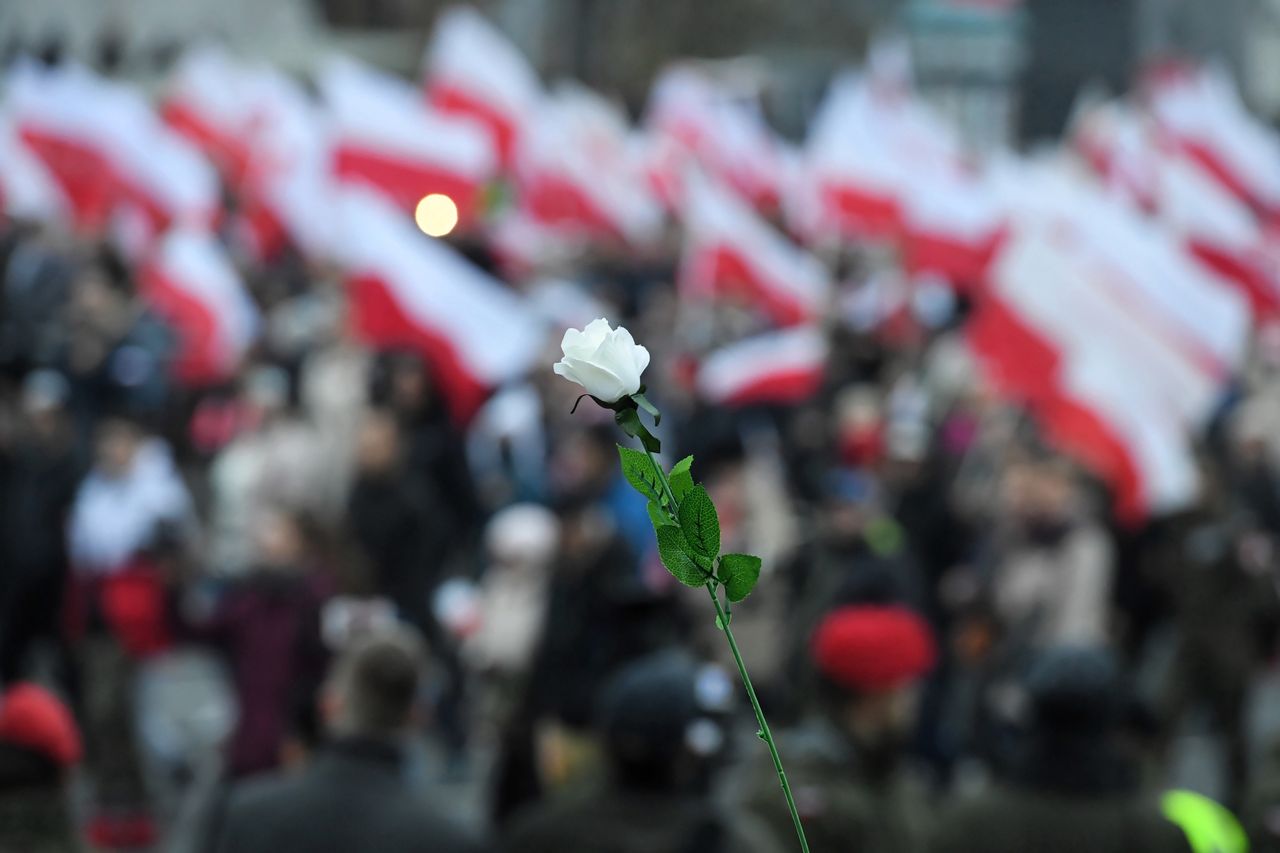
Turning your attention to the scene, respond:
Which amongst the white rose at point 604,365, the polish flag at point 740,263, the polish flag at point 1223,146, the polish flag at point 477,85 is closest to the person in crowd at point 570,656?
the white rose at point 604,365

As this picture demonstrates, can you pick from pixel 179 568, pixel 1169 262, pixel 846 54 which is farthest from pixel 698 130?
pixel 846 54

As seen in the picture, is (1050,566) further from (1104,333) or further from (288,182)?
(288,182)

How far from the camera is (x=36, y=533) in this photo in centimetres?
991

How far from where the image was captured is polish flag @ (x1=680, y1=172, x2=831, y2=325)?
574 inches

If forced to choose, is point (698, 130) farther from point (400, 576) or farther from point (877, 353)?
point (400, 576)

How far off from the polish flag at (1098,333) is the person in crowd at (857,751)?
4.79m

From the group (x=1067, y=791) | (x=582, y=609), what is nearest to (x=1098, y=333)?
(x=582, y=609)

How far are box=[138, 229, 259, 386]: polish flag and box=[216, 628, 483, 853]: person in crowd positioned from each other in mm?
8718

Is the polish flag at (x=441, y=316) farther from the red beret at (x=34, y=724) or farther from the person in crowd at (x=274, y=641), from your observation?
the red beret at (x=34, y=724)

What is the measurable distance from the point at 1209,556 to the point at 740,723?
235cm

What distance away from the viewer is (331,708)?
4938 millimetres

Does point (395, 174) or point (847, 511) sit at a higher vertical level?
point (395, 174)

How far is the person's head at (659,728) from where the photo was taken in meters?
4.57

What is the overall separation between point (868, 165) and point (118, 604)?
908cm
